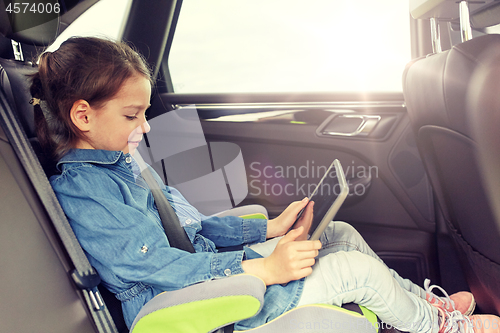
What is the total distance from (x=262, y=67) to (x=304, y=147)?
1.26 ft

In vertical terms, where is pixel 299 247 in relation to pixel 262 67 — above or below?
below

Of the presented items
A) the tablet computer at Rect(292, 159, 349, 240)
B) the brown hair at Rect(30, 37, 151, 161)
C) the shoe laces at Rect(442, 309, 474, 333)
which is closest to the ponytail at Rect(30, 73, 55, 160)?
the brown hair at Rect(30, 37, 151, 161)

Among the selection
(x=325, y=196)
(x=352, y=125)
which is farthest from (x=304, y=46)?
(x=325, y=196)

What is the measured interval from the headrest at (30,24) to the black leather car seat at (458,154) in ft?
2.91

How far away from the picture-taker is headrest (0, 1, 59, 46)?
79cm

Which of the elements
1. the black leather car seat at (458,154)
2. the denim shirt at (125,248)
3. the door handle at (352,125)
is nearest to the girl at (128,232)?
the denim shirt at (125,248)

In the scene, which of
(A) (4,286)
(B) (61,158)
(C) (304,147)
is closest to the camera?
(A) (4,286)

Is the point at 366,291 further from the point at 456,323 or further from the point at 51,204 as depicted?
the point at 51,204

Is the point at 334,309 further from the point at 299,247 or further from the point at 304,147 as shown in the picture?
the point at 304,147

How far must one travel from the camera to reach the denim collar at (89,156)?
0.87 metres

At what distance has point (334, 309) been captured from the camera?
77cm

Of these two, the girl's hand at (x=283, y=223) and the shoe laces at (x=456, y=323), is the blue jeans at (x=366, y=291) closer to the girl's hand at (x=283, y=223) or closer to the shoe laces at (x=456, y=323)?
the shoe laces at (x=456, y=323)

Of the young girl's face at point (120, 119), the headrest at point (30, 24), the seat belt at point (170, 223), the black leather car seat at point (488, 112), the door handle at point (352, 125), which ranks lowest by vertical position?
the door handle at point (352, 125)

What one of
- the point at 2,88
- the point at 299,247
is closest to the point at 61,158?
the point at 2,88
